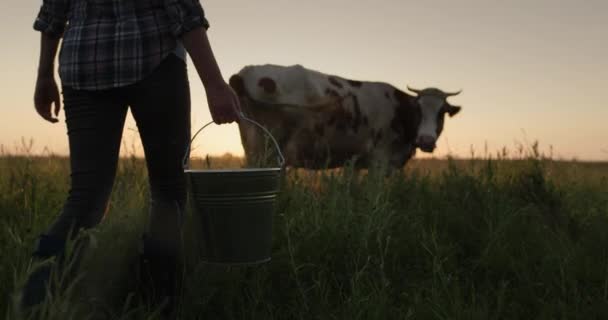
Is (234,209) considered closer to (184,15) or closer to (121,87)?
(121,87)

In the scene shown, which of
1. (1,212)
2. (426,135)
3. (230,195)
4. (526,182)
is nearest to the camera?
(230,195)

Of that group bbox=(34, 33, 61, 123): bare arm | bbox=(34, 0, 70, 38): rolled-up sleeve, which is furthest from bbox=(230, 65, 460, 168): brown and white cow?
bbox=(34, 0, 70, 38): rolled-up sleeve

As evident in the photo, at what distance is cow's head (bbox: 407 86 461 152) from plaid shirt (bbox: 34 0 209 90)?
633 cm

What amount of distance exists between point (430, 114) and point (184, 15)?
21.9ft

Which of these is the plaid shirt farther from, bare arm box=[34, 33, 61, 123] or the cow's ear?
the cow's ear

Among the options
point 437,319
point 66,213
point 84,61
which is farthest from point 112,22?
point 437,319

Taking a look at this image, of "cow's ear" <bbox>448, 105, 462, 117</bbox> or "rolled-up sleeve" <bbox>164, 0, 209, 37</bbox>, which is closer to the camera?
"rolled-up sleeve" <bbox>164, 0, 209, 37</bbox>

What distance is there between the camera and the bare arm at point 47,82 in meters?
2.32

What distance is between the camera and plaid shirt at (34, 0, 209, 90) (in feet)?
6.63

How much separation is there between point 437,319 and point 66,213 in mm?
1508

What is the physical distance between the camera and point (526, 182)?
4887mm

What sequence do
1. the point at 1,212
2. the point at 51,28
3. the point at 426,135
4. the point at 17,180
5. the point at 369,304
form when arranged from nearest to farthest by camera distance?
the point at 51,28 → the point at 369,304 → the point at 1,212 → the point at 17,180 → the point at 426,135

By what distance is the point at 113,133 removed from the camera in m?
2.05

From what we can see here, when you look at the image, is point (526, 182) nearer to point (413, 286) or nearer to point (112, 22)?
point (413, 286)
